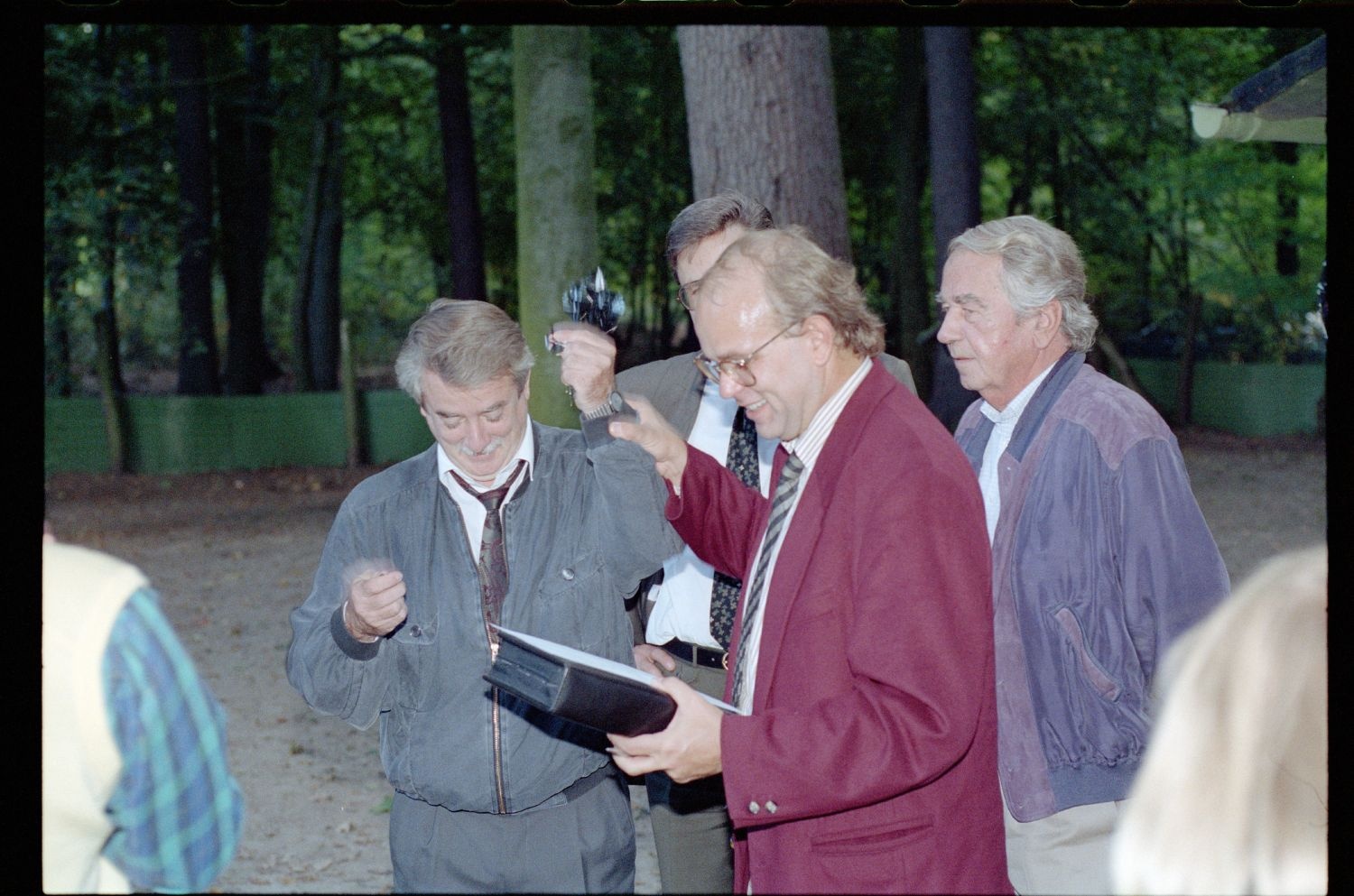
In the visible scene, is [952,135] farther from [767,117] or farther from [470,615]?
[470,615]

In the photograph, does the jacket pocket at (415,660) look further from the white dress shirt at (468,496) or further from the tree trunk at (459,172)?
the tree trunk at (459,172)

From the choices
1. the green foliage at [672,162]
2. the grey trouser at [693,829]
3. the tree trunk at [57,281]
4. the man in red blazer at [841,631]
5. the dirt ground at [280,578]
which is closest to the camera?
the man in red blazer at [841,631]

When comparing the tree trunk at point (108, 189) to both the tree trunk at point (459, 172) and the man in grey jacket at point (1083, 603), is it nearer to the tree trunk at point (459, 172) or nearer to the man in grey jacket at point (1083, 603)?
the tree trunk at point (459, 172)

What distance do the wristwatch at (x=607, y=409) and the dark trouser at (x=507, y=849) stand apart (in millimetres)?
722

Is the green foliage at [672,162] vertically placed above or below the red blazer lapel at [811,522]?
above

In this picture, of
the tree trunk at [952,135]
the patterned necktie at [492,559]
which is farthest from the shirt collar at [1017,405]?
the tree trunk at [952,135]

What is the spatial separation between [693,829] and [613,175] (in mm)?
12640

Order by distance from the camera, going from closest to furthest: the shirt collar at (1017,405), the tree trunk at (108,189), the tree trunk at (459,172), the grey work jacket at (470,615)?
the grey work jacket at (470,615) → the shirt collar at (1017,405) → the tree trunk at (108,189) → the tree trunk at (459,172)

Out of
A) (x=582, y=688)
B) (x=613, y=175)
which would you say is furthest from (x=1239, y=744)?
(x=613, y=175)

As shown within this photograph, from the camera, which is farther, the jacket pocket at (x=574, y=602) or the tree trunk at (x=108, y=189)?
the tree trunk at (x=108, y=189)

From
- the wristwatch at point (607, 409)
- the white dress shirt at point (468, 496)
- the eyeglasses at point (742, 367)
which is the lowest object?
the white dress shirt at point (468, 496)

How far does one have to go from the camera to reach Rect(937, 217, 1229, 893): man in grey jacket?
2500 mm

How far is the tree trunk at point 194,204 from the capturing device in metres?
13.9

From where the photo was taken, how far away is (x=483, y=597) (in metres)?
2.52
